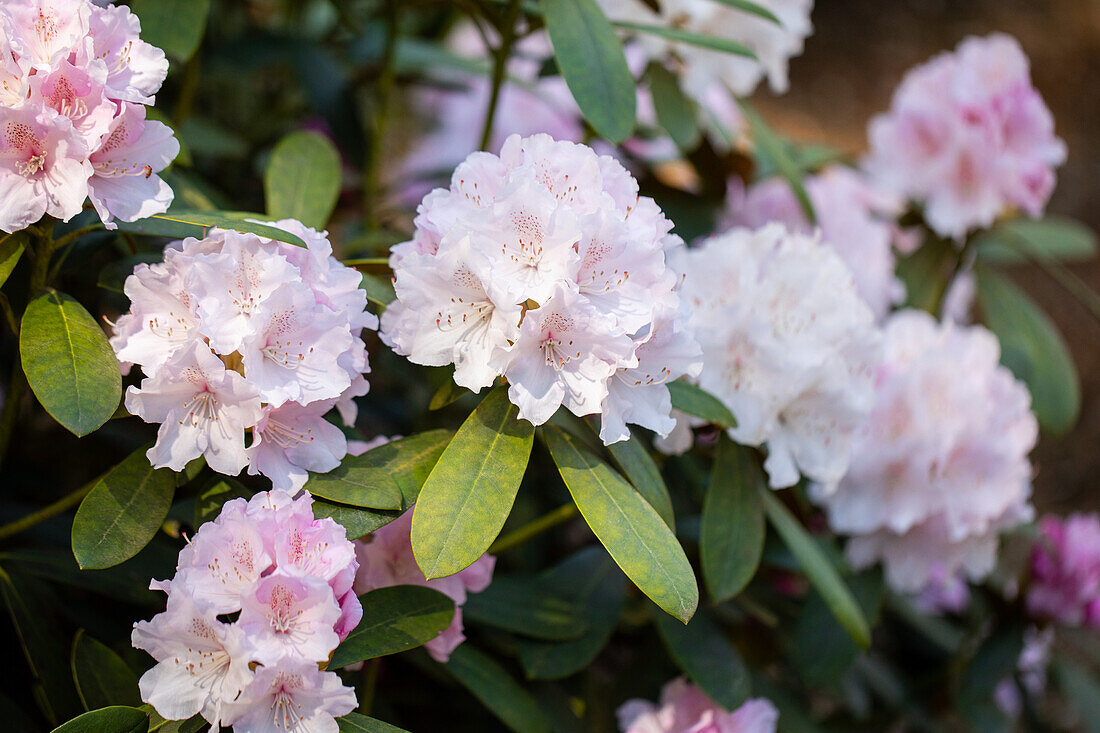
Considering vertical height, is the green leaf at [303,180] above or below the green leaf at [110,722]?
above

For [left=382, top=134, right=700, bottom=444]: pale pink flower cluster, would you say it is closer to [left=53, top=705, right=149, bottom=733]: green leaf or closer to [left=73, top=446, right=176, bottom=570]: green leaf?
[left=73, top=446, right=176, bottom=570]: green leaf

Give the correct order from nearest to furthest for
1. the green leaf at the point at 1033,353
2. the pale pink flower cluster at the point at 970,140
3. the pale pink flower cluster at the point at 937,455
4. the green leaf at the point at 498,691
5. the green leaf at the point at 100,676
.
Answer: the green leaf at the point at 100,676 → the green leaf at the point at 498,691 → the pale pink flower cluster at the point at 937,455 → the pale pink flower cluster at the point at 970,140 → the green leaf at the point at 1033,353

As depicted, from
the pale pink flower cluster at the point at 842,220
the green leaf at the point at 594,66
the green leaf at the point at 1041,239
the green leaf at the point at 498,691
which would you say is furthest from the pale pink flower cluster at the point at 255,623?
the green leaf at the point at 1041,239

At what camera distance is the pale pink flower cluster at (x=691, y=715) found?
36.9 inches

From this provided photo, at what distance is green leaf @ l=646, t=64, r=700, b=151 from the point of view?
1.18m

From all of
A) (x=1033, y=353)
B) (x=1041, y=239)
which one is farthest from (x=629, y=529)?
(x=1041, y=239)

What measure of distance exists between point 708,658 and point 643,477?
0.92 ft

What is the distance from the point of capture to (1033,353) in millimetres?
1522

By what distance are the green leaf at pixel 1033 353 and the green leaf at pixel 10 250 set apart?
139 cm

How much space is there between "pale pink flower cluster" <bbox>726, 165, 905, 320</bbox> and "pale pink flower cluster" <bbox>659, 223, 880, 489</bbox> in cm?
50

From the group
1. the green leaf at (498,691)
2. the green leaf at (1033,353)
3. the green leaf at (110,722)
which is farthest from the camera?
the green leaf at (1033,353)

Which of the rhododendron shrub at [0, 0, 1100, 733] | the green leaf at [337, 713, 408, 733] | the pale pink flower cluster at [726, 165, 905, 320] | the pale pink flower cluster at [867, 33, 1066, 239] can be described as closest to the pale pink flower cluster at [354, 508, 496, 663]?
the rhododendron shrub at [0, 0, 1100, 733]

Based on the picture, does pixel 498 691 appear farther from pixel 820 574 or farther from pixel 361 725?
pixel 820 574

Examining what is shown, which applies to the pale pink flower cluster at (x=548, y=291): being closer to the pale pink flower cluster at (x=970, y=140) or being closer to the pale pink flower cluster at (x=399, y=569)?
the pale pink flower cluster at (x=399, y=569)
